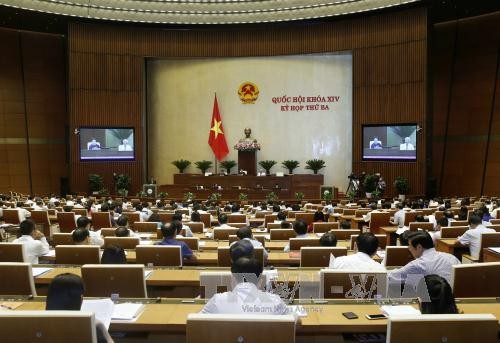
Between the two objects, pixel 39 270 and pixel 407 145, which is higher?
pixel 407 145

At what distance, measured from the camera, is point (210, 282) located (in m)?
3.81

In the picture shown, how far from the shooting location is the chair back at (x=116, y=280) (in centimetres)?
380

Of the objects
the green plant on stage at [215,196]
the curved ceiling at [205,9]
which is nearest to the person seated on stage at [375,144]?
the curved ceiling at [205,9]

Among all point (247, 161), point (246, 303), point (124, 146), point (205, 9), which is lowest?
point (246, 303)

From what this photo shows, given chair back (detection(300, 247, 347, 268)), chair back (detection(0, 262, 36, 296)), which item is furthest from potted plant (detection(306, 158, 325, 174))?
chair back (detection(0, 262, 36, 296))

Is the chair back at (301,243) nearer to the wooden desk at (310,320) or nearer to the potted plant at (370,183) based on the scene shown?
the wooden desk at (310,320)

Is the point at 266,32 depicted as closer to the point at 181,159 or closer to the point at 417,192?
the point at 181,159

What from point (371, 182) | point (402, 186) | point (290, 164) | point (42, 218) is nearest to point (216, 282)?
point (42, 218)

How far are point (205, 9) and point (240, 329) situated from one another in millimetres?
17934

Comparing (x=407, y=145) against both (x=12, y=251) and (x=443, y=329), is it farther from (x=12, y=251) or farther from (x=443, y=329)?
(x=443, y=329)

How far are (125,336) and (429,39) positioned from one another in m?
16.8

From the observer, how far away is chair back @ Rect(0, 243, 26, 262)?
16.7ft

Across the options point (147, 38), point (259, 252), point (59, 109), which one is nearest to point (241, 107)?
point (147, 38)

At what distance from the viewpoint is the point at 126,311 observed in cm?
323
